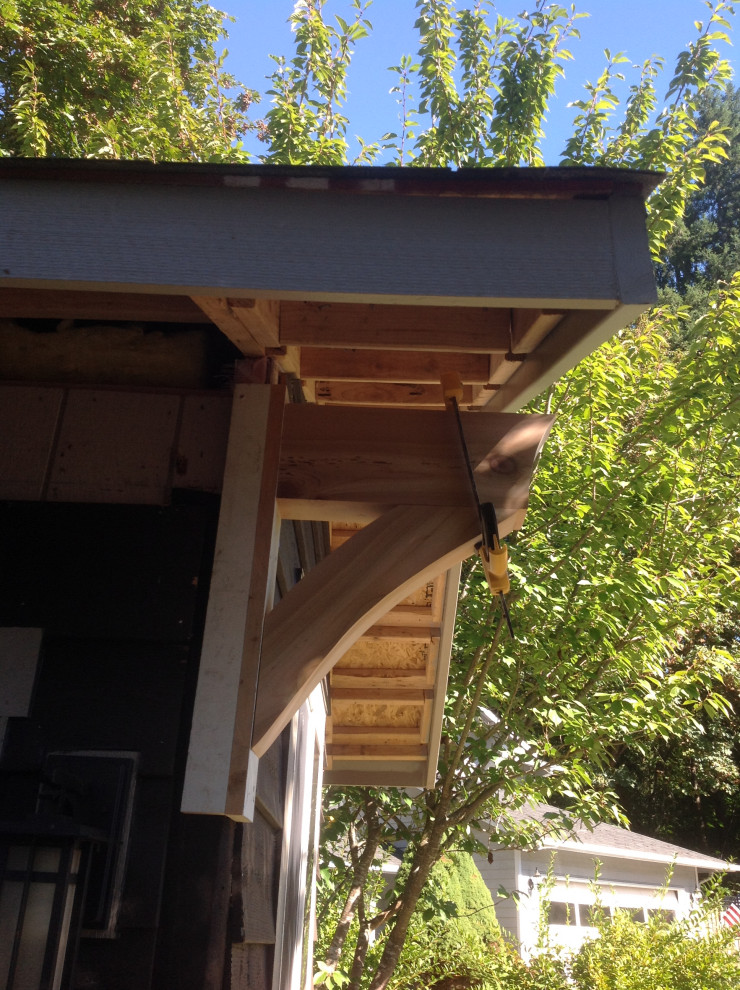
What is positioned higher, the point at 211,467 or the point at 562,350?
the point at 562,350

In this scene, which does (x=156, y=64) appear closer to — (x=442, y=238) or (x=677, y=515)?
(x=677, y=515)

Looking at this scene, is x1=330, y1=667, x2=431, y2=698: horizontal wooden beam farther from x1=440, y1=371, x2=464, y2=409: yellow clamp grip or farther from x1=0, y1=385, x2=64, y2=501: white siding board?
x1=0, y1=385, x2=64, y2=501: white siding board

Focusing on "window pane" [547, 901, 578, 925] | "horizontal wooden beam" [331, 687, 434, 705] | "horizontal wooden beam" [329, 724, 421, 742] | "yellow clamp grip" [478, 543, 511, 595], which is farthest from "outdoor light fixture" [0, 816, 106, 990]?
"window pane" [547, 901, 578, 925]

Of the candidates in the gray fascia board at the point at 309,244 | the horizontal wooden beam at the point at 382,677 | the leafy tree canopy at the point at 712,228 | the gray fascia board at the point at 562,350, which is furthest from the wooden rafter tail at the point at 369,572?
the leafy tree canopy at the point at 712,228

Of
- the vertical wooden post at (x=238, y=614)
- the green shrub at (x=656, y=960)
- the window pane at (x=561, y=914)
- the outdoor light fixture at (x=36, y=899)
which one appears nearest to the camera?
the outdoor light fixture at (x=36, y=899)

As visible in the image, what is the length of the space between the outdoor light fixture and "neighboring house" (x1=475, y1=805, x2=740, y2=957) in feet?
28.0

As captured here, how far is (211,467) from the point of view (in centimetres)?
183

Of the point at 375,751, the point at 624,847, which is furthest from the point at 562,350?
the point at 624,847

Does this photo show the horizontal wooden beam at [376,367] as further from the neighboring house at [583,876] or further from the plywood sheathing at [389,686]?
the neighboring house at [583,876]

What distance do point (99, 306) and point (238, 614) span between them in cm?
73

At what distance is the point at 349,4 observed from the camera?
6.53 meters

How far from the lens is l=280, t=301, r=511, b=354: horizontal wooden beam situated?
176 cm

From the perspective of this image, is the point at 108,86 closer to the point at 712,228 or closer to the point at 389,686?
the point at 389,686

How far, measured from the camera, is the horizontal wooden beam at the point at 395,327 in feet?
5.78
